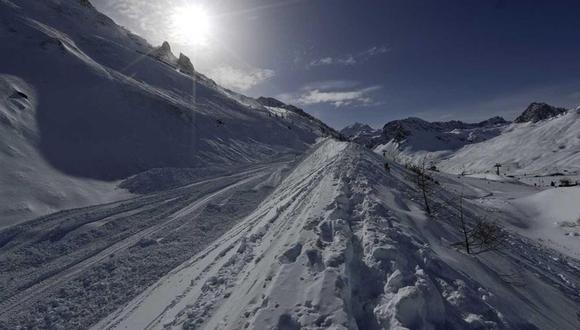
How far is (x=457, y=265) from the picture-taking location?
8391 mm

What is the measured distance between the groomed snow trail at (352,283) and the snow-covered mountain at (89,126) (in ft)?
42.1

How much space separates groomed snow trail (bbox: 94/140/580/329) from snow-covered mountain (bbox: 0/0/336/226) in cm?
1285

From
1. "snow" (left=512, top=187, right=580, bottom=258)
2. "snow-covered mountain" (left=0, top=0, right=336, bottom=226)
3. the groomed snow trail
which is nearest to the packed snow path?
the groomed snow trail

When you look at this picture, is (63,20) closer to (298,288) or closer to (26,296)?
(26,296)

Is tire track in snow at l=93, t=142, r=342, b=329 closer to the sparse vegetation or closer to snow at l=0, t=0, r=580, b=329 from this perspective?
snow at l=0, t=0, r=580, b=329

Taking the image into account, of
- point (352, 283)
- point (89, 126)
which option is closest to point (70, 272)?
point (352, 283)

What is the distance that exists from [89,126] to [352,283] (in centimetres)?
3202

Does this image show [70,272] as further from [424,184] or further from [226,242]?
[424,184]

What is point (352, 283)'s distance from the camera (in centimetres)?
736

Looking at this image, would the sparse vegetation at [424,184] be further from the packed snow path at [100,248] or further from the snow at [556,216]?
the snow at [556,216]

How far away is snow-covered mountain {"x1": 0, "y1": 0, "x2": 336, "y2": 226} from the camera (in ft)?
72.8

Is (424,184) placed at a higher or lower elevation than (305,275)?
higher

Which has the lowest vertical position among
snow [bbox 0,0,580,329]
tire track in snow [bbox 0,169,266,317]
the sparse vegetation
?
tire track in snow [bbox 0,169,266,317]

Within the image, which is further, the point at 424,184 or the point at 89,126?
the point at 89,126
